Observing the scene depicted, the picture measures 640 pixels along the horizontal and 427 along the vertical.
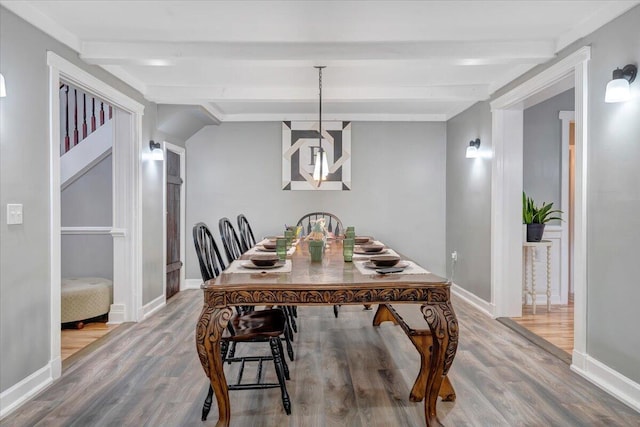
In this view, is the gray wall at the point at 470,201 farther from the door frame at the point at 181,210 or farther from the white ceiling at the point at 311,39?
the door frame at the point at 181,210

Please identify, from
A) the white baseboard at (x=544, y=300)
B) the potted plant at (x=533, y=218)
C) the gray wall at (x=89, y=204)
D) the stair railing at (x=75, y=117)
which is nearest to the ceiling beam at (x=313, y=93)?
the gray wall at (x=89, y=204)

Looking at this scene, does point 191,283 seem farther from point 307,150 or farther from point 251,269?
point 251,269

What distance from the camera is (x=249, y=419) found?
91.0 inches

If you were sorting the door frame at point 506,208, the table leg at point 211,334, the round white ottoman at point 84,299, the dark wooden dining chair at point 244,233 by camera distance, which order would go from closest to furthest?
the table leg at point 211,334, the round white ottoman at point 84,299, the dark wooden dining chair at point 244,233, the door frame at point 506,208

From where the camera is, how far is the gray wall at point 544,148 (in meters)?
5.00

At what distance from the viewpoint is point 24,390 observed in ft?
8.41

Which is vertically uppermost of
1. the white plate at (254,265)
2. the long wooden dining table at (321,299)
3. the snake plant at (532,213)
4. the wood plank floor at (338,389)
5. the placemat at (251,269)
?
the snake plant at (532,213)

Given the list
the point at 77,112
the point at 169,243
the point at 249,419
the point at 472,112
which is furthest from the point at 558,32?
the point at 77,112

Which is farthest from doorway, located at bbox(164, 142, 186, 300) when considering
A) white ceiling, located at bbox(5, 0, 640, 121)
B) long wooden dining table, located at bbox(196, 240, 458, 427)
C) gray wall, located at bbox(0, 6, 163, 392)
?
long wooden dining table, located at bbox(196, 240, 458, 427)

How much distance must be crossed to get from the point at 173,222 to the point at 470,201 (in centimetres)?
364

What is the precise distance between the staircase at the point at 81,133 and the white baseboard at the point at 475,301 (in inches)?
169

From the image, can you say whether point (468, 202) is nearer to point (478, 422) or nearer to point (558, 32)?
point (558, 32)

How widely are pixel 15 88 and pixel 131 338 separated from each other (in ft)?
7.06

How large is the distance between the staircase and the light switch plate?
1.89 metres
